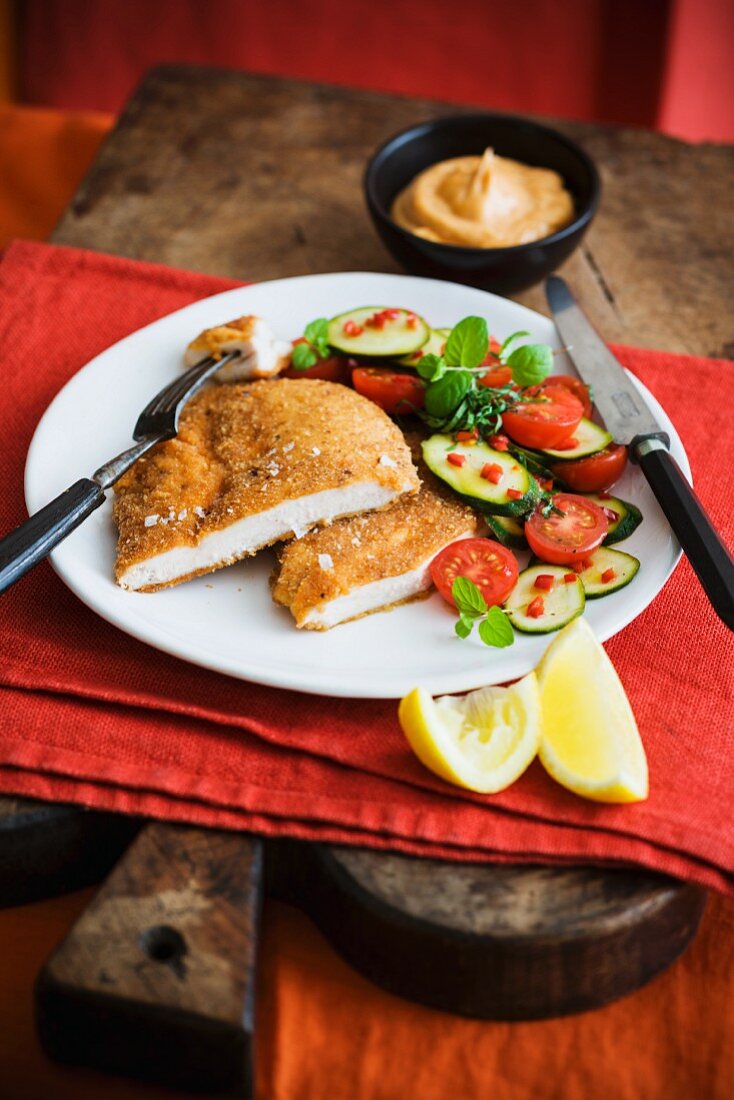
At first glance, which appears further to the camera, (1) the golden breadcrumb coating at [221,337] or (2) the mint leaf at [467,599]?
(1) the golden breadcrumb coating at [221,337]

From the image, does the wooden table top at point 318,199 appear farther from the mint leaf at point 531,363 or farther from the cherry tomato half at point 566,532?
the cherry tomato half at point 566,532

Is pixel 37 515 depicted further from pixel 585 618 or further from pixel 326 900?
pixel 585 618

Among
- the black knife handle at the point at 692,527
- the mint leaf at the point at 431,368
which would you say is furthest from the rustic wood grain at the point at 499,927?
the mint leaf at the point at 431,368

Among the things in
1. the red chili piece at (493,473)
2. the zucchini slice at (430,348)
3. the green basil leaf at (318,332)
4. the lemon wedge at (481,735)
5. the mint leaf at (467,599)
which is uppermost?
the green basil leaf at (318,332)

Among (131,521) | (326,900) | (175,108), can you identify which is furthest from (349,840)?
(175,108)

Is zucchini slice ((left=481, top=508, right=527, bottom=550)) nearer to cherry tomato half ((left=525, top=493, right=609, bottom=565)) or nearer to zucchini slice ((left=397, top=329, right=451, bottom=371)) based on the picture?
cherry tomato half ((left=525, top=493, right=609, bottom=565))
